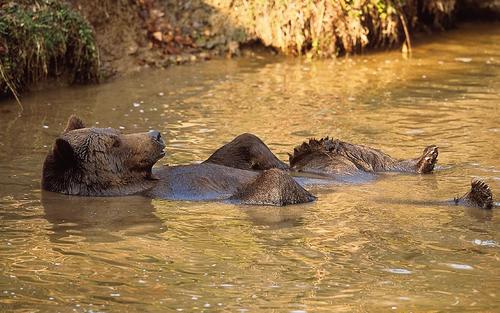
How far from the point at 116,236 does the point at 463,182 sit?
332cm

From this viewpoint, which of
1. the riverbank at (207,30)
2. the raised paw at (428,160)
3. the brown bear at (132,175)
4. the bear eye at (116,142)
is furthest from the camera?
the riverbank at (207,30)

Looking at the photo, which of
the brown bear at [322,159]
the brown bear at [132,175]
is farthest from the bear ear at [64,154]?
the brown bear at [322,159]

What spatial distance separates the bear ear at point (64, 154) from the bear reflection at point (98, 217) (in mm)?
284

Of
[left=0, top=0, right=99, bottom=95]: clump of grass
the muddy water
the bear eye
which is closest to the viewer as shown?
the muddy water

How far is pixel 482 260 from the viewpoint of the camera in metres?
6.54

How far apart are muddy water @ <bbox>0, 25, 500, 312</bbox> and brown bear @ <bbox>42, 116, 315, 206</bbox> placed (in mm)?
192

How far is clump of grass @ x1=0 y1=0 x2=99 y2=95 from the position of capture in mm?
12400

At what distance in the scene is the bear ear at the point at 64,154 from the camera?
8.25 meters

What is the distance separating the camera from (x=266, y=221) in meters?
7.68

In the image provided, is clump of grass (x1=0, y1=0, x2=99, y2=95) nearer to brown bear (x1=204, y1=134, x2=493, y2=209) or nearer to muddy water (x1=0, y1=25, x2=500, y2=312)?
muddy water (x1=0, y1=25, x2=500, y2=312)

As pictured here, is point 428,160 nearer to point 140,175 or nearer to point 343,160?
point 343,160

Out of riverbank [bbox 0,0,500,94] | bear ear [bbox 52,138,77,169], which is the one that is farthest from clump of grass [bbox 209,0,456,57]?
bear ear [bbox 52,138,77,169]

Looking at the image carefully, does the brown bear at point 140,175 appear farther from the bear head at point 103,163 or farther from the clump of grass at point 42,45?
the clump of grass at point 42,45

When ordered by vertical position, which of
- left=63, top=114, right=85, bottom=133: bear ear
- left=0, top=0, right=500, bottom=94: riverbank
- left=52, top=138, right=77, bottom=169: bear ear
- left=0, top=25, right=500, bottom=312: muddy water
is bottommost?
left=0, top=25, right=500, bottom=312: muddy water
